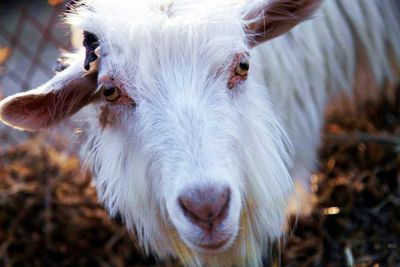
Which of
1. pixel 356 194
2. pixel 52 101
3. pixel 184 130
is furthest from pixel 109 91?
pixel 356 194

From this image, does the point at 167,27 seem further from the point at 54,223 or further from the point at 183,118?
the point at 54,223

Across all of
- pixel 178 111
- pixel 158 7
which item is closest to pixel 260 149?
pixel 178 111

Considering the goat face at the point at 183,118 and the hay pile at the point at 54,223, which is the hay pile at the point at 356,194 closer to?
the goat face at the point at 183,118

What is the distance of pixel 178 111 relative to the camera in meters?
2.18

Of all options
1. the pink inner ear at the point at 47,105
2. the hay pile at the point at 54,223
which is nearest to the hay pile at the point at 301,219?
the hay pile at the point at 54,223

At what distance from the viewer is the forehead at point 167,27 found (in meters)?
2.26

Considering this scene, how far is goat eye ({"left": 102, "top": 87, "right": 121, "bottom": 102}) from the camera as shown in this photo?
7.65 ft

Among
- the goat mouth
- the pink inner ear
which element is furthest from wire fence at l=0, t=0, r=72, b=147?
the goat mouth

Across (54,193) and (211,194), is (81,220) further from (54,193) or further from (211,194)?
(211,194)

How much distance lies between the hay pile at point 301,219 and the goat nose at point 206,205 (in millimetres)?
1364

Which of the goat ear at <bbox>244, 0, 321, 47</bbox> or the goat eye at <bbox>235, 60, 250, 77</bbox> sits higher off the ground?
the goat ear at <bbox>244, 0, 321, 47</bbox>

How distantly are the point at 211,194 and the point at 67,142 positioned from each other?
7.94 feet

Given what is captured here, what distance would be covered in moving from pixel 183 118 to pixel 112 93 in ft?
1.11

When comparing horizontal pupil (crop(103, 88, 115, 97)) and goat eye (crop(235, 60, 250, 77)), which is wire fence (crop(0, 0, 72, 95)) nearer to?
horizontal pupil (crop(103, 88, 115, 97))
